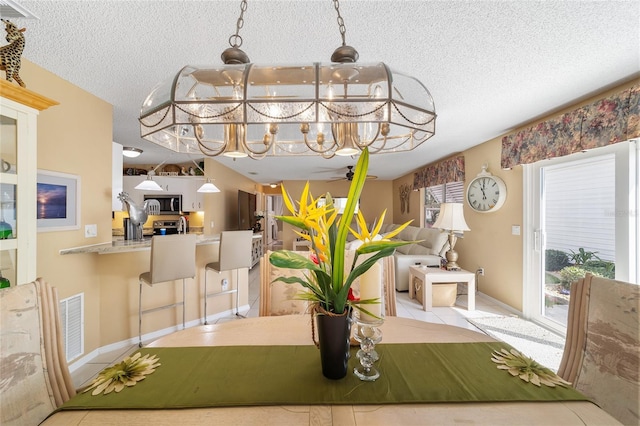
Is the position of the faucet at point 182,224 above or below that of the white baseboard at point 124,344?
above

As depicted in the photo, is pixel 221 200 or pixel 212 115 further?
pixel 221 200

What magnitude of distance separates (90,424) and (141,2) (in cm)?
172

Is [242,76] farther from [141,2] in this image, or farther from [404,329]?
[404,329]

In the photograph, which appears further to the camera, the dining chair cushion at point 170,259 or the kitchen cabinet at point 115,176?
the kitchen cabinet at point 115,176

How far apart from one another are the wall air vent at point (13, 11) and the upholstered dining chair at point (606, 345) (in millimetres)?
2824

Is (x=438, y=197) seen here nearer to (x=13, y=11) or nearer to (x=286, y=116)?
(x=286, y=116)

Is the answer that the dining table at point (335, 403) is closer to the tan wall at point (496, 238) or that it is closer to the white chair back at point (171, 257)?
the white chair back at point (171, 257)

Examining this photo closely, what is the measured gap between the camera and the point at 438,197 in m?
5.50

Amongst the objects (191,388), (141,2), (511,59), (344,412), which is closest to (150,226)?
(141,2)

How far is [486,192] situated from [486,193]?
0.01 m

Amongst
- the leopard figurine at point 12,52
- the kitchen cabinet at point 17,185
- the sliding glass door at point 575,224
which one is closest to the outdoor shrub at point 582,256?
the sliding glass door at point 575,224

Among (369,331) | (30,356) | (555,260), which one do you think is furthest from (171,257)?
(555,260)

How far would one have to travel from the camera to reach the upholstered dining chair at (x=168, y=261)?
225cm

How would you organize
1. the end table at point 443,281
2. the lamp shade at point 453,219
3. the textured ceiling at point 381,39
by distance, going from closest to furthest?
the textured ceiling at point 381,39 < the end table at point 443,281 < the lamp shade at point 453,219
